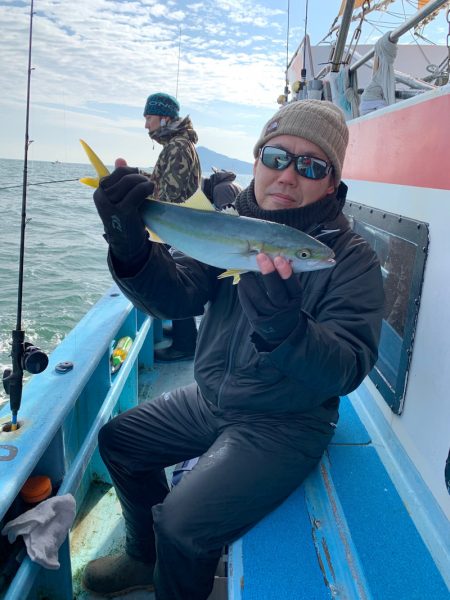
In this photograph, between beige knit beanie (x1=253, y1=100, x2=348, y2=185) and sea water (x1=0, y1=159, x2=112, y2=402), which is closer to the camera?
beige knit beanie (x1=253, y1=100, x2=348, y2=185)

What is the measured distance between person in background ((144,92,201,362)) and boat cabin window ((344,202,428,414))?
7.29 ft

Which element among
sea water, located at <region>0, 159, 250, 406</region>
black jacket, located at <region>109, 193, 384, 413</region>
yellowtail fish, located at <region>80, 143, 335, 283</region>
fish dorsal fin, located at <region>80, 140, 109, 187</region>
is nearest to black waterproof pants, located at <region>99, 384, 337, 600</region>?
black jacket, located at <region>109, 193, 384, 413</region>

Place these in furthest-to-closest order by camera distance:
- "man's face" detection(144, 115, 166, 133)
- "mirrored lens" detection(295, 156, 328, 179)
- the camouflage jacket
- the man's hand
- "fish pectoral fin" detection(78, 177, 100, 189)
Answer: "man's face" detection(144, 115, 166, 133)
the camouflage jacket
"mirrored lens" detection(295, 156, 328, 179)
"fish pectoral fin" detection(78, 177, 100, 189)
the man's hand

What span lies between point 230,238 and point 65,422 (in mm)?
1854

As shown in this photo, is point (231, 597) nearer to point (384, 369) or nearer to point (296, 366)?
point (296, 366)

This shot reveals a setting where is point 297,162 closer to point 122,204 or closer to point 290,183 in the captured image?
point 290,183

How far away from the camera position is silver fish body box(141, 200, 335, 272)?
1.82 m

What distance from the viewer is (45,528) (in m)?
2.14

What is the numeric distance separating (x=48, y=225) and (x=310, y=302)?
18.1m

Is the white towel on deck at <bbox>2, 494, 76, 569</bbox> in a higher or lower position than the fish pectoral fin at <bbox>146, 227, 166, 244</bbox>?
lower

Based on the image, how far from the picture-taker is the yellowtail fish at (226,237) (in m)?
1.82

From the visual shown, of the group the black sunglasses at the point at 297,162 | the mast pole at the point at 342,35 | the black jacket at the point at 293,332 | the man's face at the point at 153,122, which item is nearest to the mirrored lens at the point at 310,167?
the black sunglasses at the point at 297,162

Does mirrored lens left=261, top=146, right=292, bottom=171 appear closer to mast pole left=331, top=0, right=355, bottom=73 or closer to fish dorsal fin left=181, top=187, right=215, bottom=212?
fish dorsal fin left=181, top=187, right=215, bottom=212

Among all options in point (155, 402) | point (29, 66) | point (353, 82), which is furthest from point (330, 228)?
point (353, 82)
